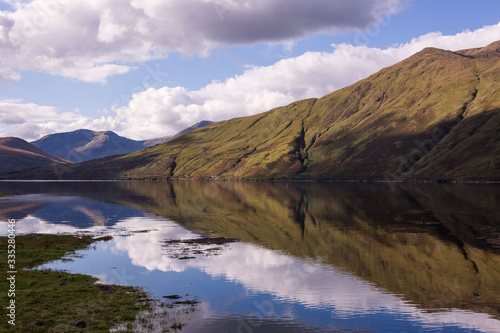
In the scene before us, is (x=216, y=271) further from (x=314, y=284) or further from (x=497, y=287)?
(x=497, y=287)

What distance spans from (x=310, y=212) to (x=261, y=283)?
222 ft

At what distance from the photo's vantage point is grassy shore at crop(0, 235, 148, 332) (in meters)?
27.7

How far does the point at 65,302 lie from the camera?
108ft

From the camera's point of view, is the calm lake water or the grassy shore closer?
the grassy shore

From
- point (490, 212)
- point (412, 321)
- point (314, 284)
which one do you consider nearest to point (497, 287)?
point (412, 321)

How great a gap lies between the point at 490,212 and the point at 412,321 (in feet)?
262

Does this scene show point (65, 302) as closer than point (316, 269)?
Yes

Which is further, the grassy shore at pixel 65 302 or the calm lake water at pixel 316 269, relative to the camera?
the calm lake water at pixel 316 269

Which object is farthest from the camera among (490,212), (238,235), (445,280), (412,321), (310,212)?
(310,212)

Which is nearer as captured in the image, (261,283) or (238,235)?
(261,283)

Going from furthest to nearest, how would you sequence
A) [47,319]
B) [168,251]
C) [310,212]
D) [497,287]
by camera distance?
[310,212], [168,251], [497,287], [47,319]

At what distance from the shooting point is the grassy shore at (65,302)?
27.7 meters

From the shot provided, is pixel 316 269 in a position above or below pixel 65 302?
below

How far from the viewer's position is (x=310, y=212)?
10781cm
